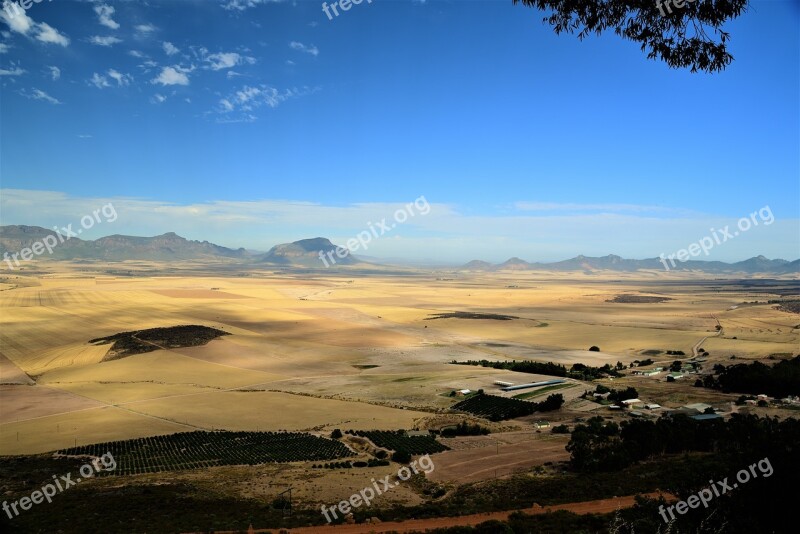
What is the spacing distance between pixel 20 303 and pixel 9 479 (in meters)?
108

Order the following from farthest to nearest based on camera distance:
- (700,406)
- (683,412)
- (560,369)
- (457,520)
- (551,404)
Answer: (560,369) < (551,404) < (700,406) < (683,412) < (457,520)

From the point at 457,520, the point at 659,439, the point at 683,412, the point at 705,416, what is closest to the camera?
the point at 457,520

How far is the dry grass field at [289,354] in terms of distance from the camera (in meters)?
42.8

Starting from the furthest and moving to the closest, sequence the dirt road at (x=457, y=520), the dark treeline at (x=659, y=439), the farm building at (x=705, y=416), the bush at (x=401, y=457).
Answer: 1. the farm building at (x=705, y=416)
2. the bush at (x=401, y=457)
3. the dark treeline at (x=659, y=439)
4. the dirt road at (x=457, y=520)

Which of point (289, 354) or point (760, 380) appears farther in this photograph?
point (289, 354)

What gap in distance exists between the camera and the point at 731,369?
54156 millimetres

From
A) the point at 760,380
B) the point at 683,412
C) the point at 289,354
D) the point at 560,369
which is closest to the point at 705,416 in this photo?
the point at 683,412

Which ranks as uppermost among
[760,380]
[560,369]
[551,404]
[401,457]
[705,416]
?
[760,380]

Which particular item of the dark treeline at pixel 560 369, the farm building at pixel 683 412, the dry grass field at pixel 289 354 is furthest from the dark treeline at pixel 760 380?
the farm building at pixel 683 412

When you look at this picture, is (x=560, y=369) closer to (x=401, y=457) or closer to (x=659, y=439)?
(x=659, y=439)

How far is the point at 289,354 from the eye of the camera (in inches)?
2847

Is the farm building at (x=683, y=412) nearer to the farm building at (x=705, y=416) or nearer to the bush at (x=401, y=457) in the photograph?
the farm building at (x=705, y=416)

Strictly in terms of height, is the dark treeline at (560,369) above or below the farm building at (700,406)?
below

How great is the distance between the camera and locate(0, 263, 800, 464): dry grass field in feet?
140
